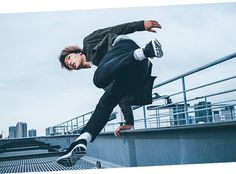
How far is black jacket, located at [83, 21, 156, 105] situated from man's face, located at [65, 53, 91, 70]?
6 cm

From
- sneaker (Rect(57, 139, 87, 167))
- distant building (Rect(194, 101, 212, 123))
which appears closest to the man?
sneaker (Rect(57, 139, 87, 167))

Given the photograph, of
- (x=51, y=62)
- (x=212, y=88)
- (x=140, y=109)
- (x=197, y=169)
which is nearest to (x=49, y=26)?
(x=51, y=62)

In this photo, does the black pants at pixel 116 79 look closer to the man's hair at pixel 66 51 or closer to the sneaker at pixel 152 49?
the sneaker at pixel 152 49

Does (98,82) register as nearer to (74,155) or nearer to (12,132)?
(74,155)

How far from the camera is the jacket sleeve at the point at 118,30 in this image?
329cm

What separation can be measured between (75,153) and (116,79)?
94 cm

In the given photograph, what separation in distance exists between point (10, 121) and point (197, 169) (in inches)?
82.3

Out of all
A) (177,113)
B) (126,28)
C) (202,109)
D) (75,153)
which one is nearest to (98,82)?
(126,28)

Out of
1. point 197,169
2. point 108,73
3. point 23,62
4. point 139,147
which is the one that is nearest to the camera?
point 197,169

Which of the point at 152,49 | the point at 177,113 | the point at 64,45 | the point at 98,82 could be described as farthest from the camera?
the point at 64,45

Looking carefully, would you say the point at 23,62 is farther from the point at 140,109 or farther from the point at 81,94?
the point at 140,109

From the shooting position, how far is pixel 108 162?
337cm

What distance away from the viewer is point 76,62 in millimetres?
3473

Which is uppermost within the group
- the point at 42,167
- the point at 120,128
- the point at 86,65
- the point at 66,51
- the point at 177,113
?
the point at 66,51
